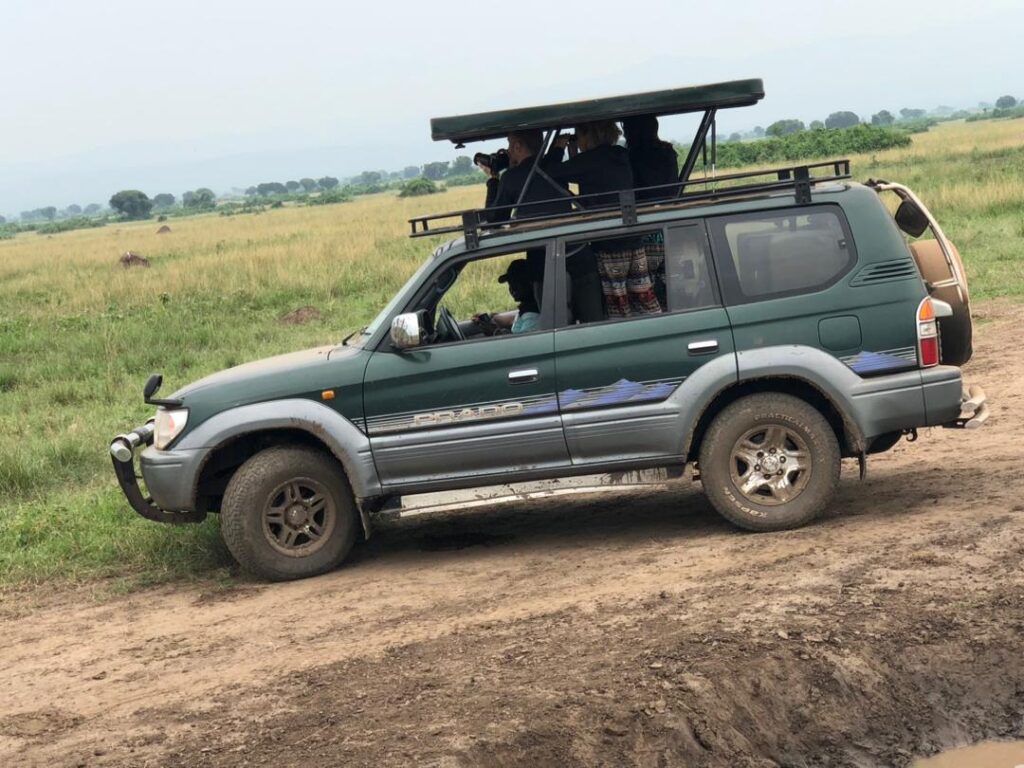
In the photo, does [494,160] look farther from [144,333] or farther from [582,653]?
[144,333]

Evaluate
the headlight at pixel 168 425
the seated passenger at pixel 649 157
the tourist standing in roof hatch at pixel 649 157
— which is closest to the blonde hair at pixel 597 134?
the tourist standing in roof hatch at pixel 649 157

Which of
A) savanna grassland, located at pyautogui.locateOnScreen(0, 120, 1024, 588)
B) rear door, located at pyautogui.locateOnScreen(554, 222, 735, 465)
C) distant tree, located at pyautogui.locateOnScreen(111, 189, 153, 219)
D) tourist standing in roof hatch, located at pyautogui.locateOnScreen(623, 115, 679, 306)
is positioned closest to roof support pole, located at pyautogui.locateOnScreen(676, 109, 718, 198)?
tourist standing in roof hatch, located at pyautogui.locateOnScreen(623, 115, 679, 306)

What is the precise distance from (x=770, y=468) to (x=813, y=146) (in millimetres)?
42480

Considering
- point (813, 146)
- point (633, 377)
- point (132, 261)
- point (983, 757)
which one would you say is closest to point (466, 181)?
point (813, 146)

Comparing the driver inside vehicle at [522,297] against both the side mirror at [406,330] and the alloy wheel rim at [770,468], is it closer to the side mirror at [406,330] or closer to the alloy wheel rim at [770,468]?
the side mirror at [406,330]

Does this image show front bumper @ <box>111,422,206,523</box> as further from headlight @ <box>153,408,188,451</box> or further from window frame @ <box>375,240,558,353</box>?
window frame @ <box>375,240,558,353</box>

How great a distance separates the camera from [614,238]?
6.56 metres

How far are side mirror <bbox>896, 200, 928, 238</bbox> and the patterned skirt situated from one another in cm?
155

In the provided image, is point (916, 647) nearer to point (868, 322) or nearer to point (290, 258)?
point (868, 322)

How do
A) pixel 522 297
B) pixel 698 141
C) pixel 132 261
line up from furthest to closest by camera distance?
pixel 132 261 < pixel 698 141 < pixel 522 297

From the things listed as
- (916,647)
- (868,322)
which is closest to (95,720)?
(916,647)

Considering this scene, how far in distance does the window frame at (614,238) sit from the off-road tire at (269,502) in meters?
1.50

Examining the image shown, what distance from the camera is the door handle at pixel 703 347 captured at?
6.32m

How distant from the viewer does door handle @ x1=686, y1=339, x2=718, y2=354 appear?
6320 millimetres
